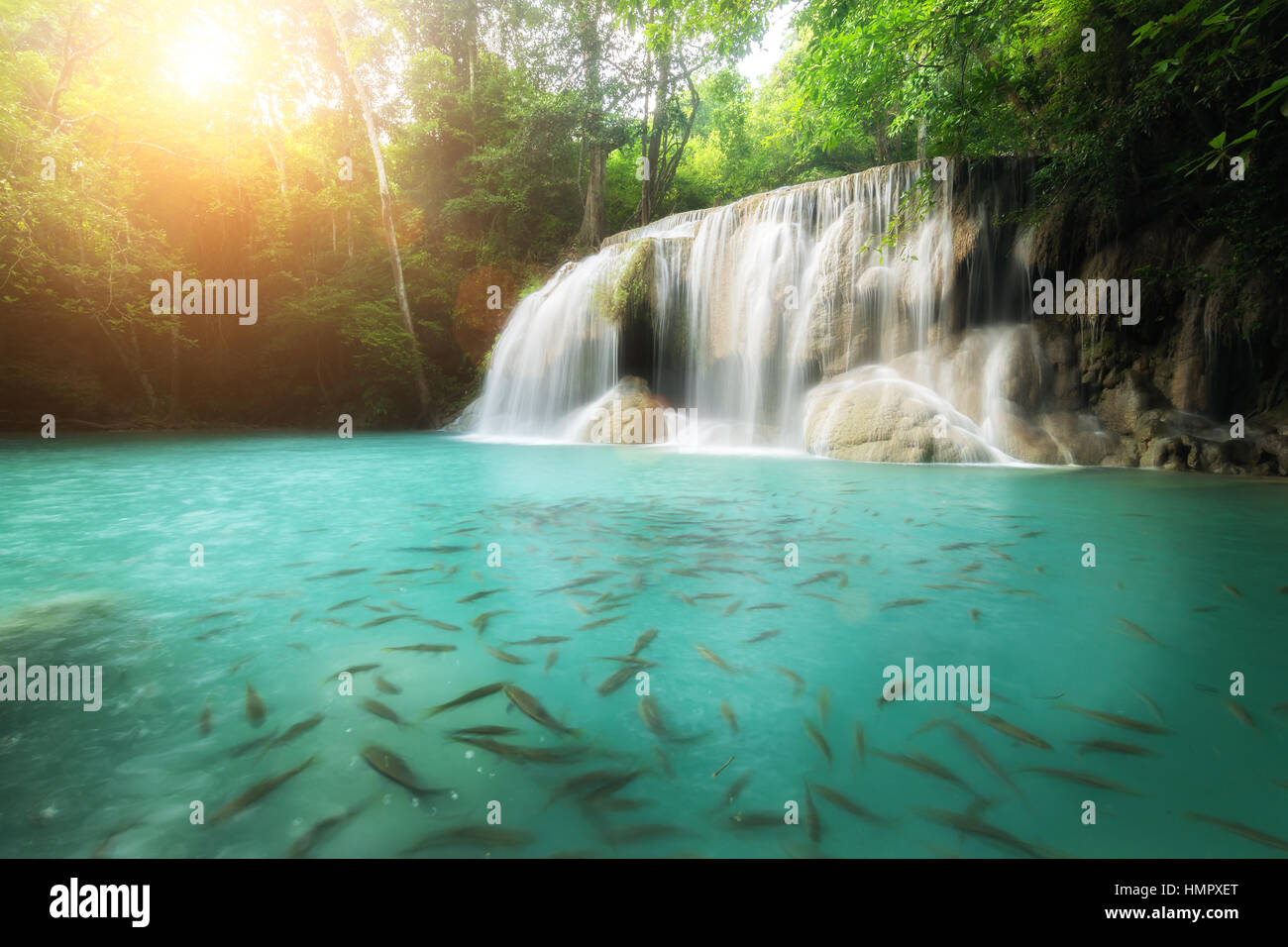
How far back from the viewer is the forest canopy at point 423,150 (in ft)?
33.8

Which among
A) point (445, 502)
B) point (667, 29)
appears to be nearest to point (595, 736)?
point (445, 502)

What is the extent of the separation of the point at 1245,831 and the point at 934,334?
12730 mm

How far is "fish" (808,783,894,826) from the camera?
160cm

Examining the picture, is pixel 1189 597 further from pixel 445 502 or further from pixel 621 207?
pixel 621 207

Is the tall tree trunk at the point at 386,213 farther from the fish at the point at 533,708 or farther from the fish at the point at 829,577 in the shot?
the fish at the point at 533,708

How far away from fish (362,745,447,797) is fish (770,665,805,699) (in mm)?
1352

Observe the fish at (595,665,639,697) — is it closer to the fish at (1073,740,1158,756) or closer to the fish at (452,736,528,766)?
the fish at (452,736,528,766)

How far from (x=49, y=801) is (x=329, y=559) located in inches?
100

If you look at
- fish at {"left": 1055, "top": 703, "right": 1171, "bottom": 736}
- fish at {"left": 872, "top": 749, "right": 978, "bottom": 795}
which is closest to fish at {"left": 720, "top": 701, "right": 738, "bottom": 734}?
fish at {"left": 872, "top": 749, "right": 978, "bottom": 795}

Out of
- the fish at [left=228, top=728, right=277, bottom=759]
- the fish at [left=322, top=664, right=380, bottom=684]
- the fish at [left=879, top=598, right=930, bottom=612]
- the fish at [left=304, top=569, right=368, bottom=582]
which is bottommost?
the fish at [left=228, top=728, right=277, bottom=759]

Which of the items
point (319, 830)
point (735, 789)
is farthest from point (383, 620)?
point (735, 789)

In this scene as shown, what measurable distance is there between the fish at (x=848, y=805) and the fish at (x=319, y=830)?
134cm
